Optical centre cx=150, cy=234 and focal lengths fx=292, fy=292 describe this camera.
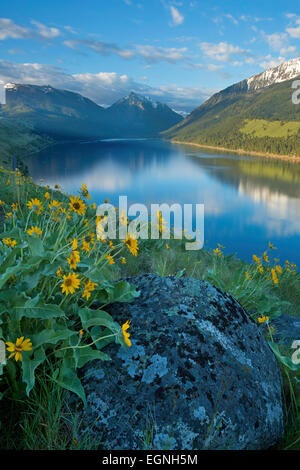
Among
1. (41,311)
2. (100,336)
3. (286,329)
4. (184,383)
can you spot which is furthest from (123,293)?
(286,329)

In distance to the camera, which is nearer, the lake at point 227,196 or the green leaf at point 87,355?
the green leaf at point 87,355

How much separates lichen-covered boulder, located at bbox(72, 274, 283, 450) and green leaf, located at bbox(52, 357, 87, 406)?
11cm

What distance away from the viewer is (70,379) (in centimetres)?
185

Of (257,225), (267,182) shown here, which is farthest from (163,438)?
(267,182)

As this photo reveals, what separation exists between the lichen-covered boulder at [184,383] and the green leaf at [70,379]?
0.37 ft

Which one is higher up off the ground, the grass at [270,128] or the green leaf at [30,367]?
the grass at [270,128]

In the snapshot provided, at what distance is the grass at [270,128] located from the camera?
151625 mm

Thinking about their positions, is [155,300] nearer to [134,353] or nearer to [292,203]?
[134,353]

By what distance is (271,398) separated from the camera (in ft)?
6.90

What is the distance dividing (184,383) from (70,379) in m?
0.73

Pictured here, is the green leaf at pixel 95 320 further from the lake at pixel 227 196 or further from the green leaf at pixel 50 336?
the lake at pixel 227 196

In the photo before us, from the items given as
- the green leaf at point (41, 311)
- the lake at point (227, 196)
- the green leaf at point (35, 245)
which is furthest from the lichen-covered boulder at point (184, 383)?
the lake at point (227, 196)

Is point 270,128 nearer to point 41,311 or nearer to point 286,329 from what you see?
point 286,329

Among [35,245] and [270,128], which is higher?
[270,128]
